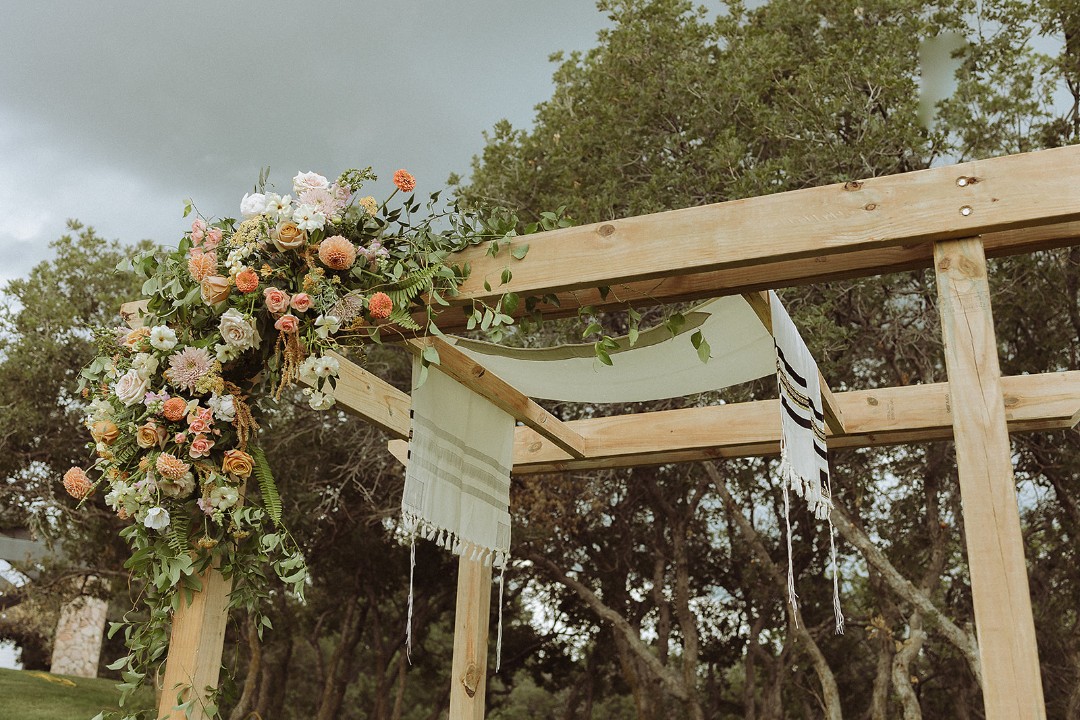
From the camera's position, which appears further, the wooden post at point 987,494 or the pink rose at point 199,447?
the pink rose at point 199,447

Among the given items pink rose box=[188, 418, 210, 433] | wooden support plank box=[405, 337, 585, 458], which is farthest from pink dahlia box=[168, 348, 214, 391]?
wooden support plank box=[405, 337, 585, 458]

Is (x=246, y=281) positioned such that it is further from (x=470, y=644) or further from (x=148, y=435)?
(x=470, y=644)

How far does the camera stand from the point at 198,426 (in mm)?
2326

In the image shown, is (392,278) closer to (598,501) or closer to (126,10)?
(598,501)

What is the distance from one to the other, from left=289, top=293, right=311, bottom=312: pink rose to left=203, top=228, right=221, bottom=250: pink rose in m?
0.36

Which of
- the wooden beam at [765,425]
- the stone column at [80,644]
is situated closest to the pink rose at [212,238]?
the wooden beam at [765,425]

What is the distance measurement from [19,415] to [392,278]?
22.5 ft

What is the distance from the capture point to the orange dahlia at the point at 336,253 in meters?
2.36

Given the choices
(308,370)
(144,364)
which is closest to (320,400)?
(308,370)

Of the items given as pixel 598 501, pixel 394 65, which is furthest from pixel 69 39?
pixel 598 501

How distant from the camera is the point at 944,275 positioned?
1.97 meters

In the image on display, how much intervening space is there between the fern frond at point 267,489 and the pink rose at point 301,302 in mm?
429

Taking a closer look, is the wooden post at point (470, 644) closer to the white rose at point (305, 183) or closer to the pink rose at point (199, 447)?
Result: the pink rose at point (199, 447)

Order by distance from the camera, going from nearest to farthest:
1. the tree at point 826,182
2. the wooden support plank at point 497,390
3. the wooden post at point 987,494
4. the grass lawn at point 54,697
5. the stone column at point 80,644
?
the wooden post at point 987,494 < the wooden support plank at point 497,390 < the tree at point 826,182 < the grass lawn at point 54,697 < the stone column at point 80,644
